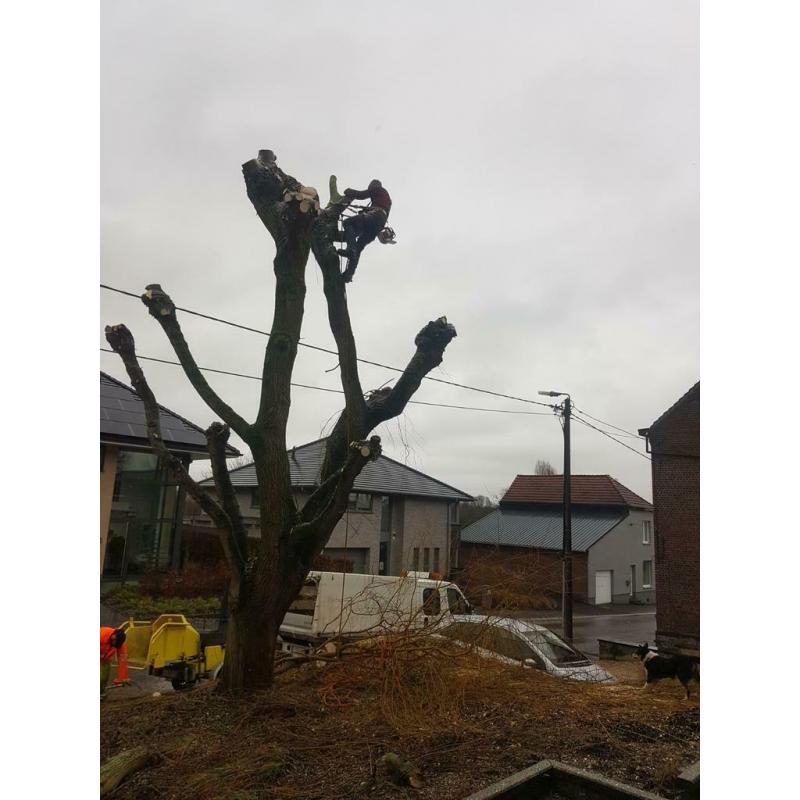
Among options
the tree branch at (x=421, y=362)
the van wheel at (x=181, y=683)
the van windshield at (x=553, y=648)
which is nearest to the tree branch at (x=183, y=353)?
the tree branch at (x=421, y=362)

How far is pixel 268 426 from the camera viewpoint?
5.00 metres

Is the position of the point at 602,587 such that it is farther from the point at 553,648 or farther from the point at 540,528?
the point at 553,648

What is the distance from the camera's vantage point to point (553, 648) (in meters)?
7.64

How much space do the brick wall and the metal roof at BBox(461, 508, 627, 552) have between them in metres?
10.9

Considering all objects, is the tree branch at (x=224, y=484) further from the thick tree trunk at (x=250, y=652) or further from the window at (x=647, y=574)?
the window at (x=647, y=574)

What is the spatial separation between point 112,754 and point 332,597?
5.06 metres

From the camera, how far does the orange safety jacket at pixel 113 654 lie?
574cm

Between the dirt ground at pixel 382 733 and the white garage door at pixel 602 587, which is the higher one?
the dirt ground at pixel 382 733

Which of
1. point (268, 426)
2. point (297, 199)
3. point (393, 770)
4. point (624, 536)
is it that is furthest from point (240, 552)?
point (624, 536)

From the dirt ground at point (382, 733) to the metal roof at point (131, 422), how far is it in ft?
15.9

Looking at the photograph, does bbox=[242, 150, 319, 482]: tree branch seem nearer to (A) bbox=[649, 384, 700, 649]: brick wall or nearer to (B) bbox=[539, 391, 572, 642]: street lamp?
(B) bbox=[539, 391, 572, 642]: street lamp

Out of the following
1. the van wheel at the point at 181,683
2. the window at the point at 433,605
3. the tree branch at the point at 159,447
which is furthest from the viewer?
the van wheel at the point at 181,683

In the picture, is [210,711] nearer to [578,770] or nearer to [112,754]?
[112,754]

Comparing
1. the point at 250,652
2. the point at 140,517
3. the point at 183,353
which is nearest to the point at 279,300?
the point at 183,353
